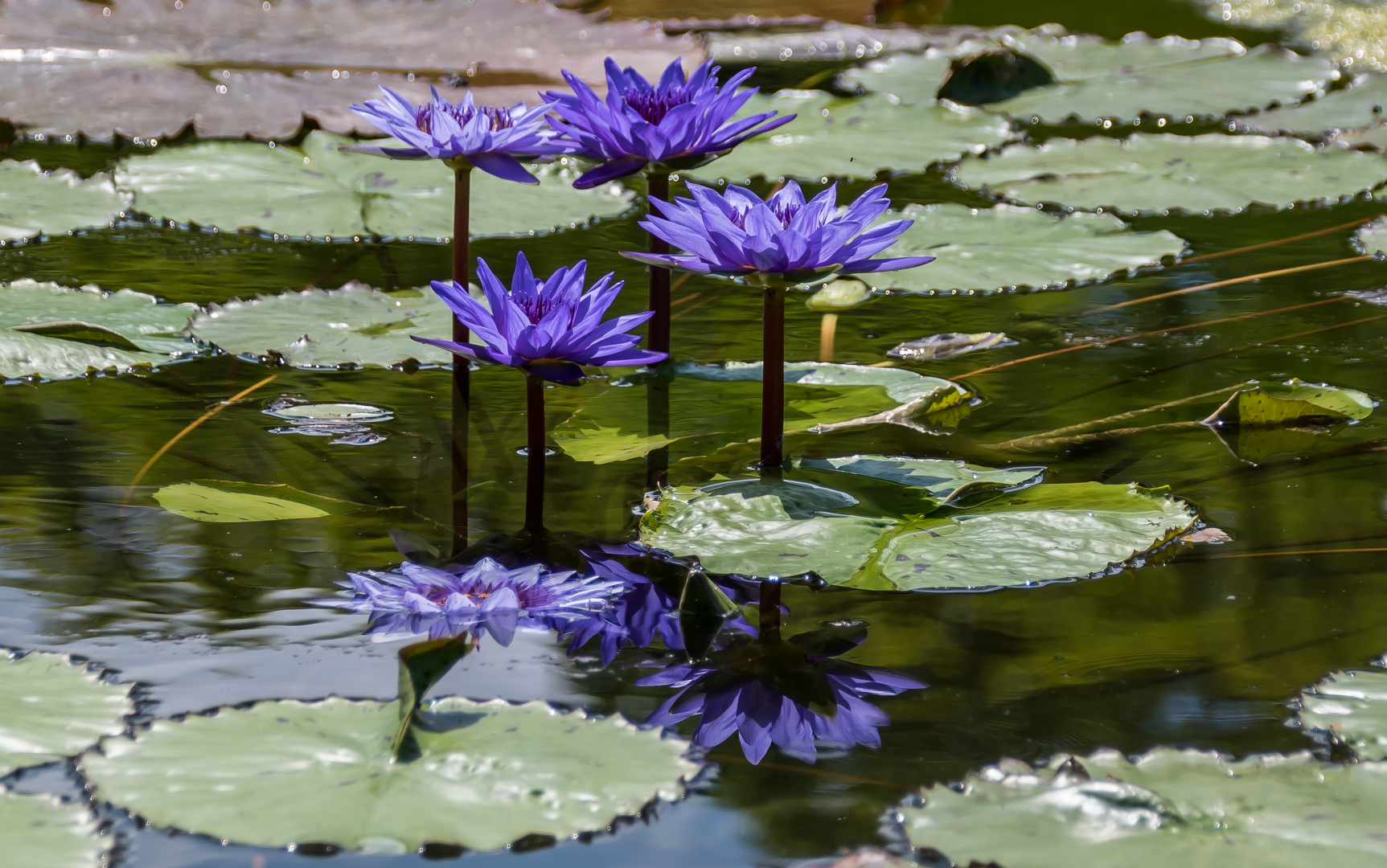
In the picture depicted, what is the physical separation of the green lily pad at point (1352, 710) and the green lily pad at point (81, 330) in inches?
59.6

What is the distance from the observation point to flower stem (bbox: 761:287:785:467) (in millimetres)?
1386

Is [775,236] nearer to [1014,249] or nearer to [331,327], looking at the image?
[331,327]

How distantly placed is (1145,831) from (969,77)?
116 inches

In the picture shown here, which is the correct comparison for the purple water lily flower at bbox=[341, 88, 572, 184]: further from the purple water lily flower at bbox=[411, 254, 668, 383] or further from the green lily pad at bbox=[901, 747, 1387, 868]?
the green lily pad at bbox=[901, 747, 1387, 868]

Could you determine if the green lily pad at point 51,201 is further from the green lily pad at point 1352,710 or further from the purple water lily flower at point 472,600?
the green lily pad at point 1352,710

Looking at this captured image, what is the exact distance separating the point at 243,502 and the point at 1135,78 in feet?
10.0

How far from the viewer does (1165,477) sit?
1.43m

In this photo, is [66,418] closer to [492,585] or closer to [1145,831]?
[492,585]

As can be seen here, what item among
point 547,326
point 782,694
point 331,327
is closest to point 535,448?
point 547,326

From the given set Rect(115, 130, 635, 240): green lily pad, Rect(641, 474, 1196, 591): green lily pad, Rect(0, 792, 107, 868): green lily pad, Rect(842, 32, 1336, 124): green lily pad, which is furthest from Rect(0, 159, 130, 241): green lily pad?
Rect(842, 32, 1336, 124): green lily pad

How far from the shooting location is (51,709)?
0.97 m

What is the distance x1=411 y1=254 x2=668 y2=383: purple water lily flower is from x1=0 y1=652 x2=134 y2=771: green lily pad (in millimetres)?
472

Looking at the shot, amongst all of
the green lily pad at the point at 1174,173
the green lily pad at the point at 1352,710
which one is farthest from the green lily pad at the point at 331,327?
the green lily pad at the point at 1174,173

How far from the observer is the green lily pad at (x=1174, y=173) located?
8.35 ft
